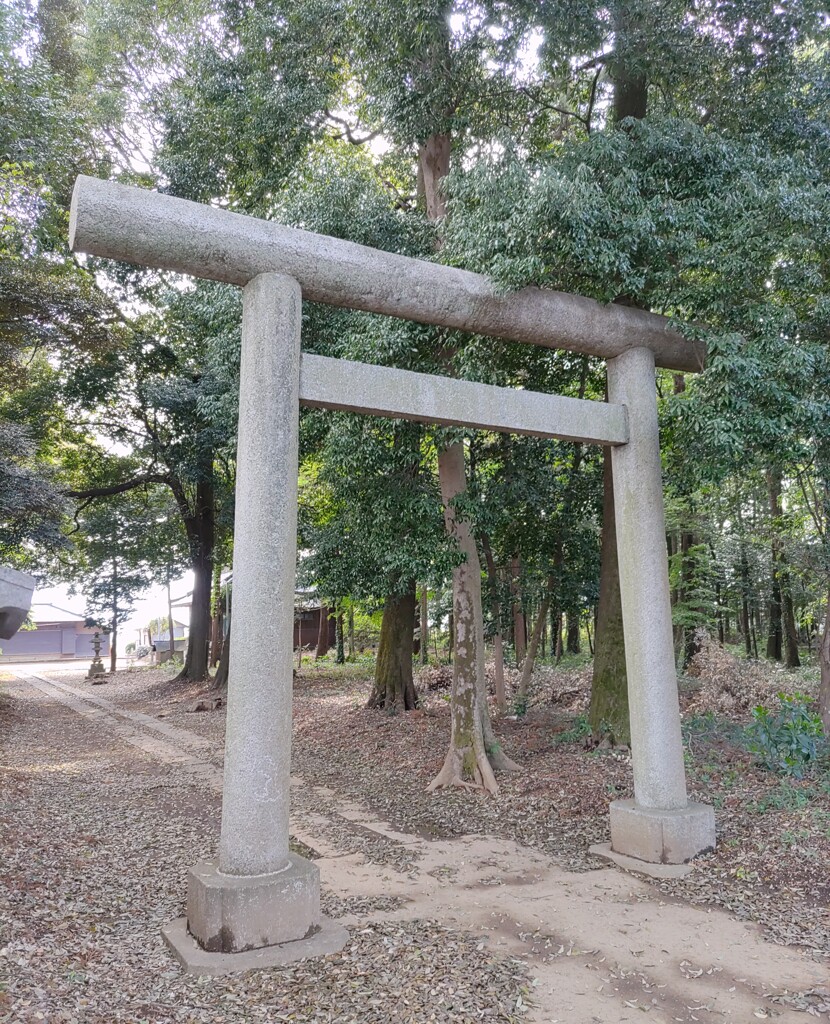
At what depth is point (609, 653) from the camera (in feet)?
28.5

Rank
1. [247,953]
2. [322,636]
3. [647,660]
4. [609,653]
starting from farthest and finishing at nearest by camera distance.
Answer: [322,636] → [609,653] → [647,660] → [247,953]

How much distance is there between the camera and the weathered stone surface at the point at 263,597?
164 inches

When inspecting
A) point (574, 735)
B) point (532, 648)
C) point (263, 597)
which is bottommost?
point (574, 735)

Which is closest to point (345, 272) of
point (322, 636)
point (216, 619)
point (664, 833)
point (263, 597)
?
point (263, 597)

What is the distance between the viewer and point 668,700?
5.60 meters

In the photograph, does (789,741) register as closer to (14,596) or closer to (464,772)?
(464,772)

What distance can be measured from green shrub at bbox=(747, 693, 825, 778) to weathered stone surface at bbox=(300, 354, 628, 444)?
12.0 feet

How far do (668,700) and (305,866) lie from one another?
117 inches

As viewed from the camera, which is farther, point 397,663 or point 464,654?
point 397,663

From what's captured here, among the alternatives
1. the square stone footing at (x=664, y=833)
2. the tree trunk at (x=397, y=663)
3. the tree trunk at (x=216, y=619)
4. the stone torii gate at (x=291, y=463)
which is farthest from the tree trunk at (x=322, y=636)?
the stone torii gate at (x=291, y=463)

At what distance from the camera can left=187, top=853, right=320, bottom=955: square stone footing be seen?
3.96 m

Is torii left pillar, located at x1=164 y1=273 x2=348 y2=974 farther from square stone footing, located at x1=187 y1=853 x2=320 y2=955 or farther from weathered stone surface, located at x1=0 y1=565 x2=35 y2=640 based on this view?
weathered stone surface, located at x1=0 y1=565 x2=35 y2=640

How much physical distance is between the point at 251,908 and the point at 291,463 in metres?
2.52

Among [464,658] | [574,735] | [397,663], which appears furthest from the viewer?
[397,663]
